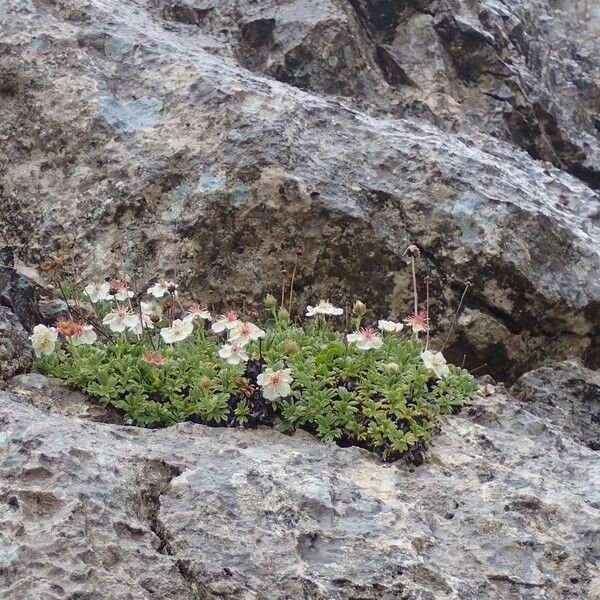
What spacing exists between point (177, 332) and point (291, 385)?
0.70 metres

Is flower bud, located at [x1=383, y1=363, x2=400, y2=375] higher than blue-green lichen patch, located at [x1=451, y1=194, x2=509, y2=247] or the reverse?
the reverse

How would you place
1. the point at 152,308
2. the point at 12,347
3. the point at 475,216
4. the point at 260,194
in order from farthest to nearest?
the point at 475,216 → the point at 260,194 → the point at 152,308 → the point at 12,347

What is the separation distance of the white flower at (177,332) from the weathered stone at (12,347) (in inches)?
28.0

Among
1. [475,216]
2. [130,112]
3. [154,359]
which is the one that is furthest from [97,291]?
[475,216]

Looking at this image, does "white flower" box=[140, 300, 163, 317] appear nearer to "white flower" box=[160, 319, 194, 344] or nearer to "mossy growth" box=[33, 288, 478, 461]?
"mossy growth" box=[33, 288, 478, 461]

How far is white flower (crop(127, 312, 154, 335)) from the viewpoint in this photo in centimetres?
456

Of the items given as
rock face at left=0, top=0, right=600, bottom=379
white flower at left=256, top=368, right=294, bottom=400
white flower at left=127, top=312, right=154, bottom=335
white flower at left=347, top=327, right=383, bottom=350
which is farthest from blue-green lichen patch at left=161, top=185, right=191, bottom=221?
white flower at left=256, top=368, right=294, bottom=400

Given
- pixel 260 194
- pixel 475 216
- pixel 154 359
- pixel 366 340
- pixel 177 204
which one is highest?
pixel 475 216

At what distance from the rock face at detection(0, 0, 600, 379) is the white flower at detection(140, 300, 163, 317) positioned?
19.4 inches

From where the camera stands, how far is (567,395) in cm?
523

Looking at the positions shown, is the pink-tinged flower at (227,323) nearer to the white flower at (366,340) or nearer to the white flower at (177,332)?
the white flower at (177,332)

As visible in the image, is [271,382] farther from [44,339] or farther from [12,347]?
[12,347]

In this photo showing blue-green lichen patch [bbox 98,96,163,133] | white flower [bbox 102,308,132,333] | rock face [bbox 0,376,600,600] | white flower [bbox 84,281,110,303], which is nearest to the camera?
rock face [bbox 0,376,600,600]

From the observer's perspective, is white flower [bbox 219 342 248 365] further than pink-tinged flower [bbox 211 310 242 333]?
No
